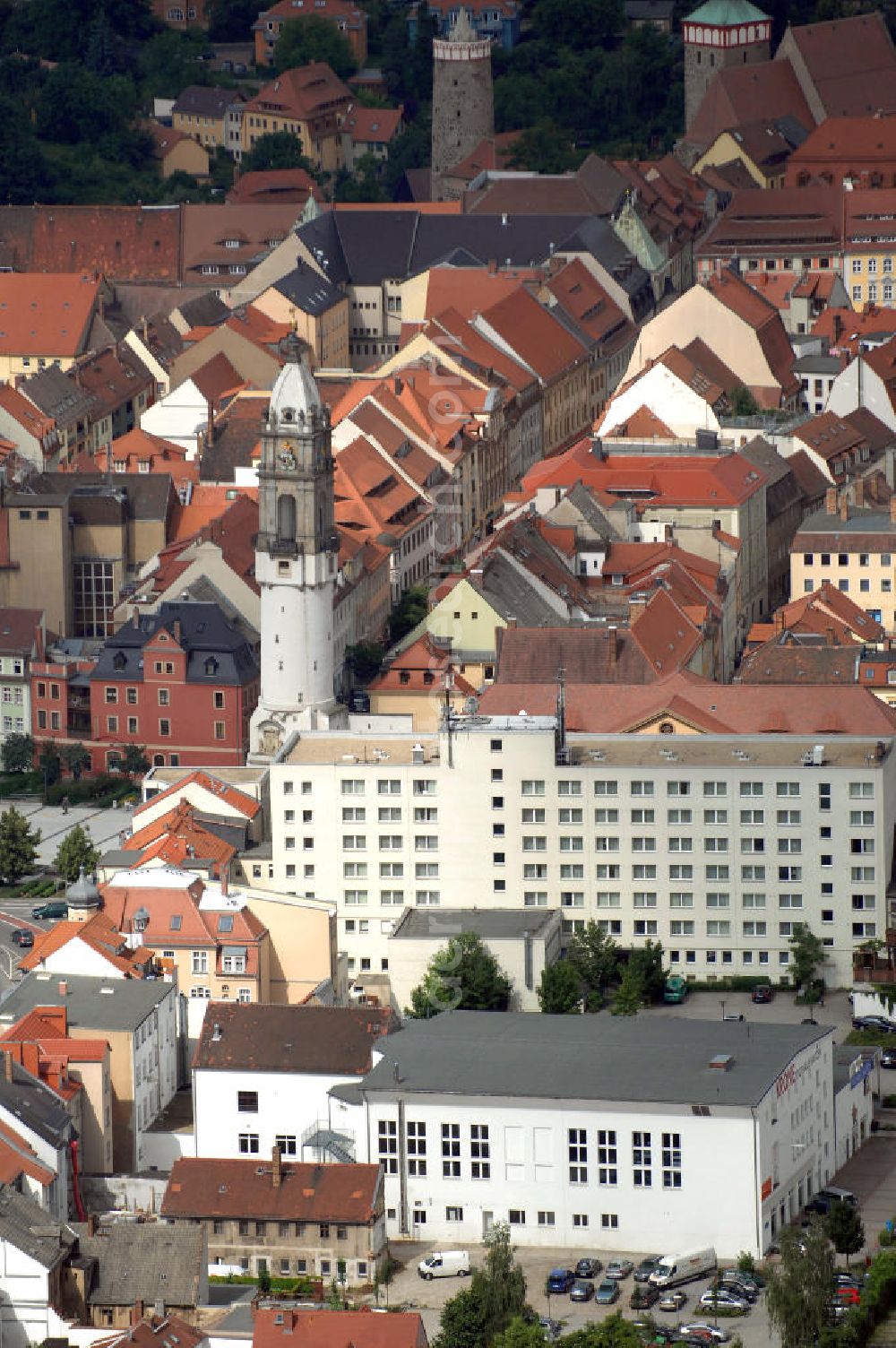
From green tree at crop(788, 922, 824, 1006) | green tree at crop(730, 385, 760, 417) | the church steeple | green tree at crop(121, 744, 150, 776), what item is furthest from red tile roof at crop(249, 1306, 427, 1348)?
green tree at crop(730, 385, 760, 417)

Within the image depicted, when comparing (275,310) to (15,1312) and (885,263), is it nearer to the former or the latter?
(885,263)

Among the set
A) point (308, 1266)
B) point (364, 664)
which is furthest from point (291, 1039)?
point (364, 664)

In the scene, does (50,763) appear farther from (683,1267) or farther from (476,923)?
(683,1267)

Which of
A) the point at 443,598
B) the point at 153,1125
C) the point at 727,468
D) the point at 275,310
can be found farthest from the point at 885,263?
the point at 153,1125

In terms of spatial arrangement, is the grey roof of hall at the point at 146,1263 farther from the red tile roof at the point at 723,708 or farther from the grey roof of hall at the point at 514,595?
the grey roof of hall at the point at 514,595

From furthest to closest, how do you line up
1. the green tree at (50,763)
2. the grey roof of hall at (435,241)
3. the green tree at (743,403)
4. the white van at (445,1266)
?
1. the grey roof of hall at (435,241)
2. the green tree at (743,403)
3. the green tree at (50,763)
4. the white van at (445,1266)

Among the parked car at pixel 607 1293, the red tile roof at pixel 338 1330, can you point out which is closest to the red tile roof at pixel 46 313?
the parked car at pixel 607 1293
